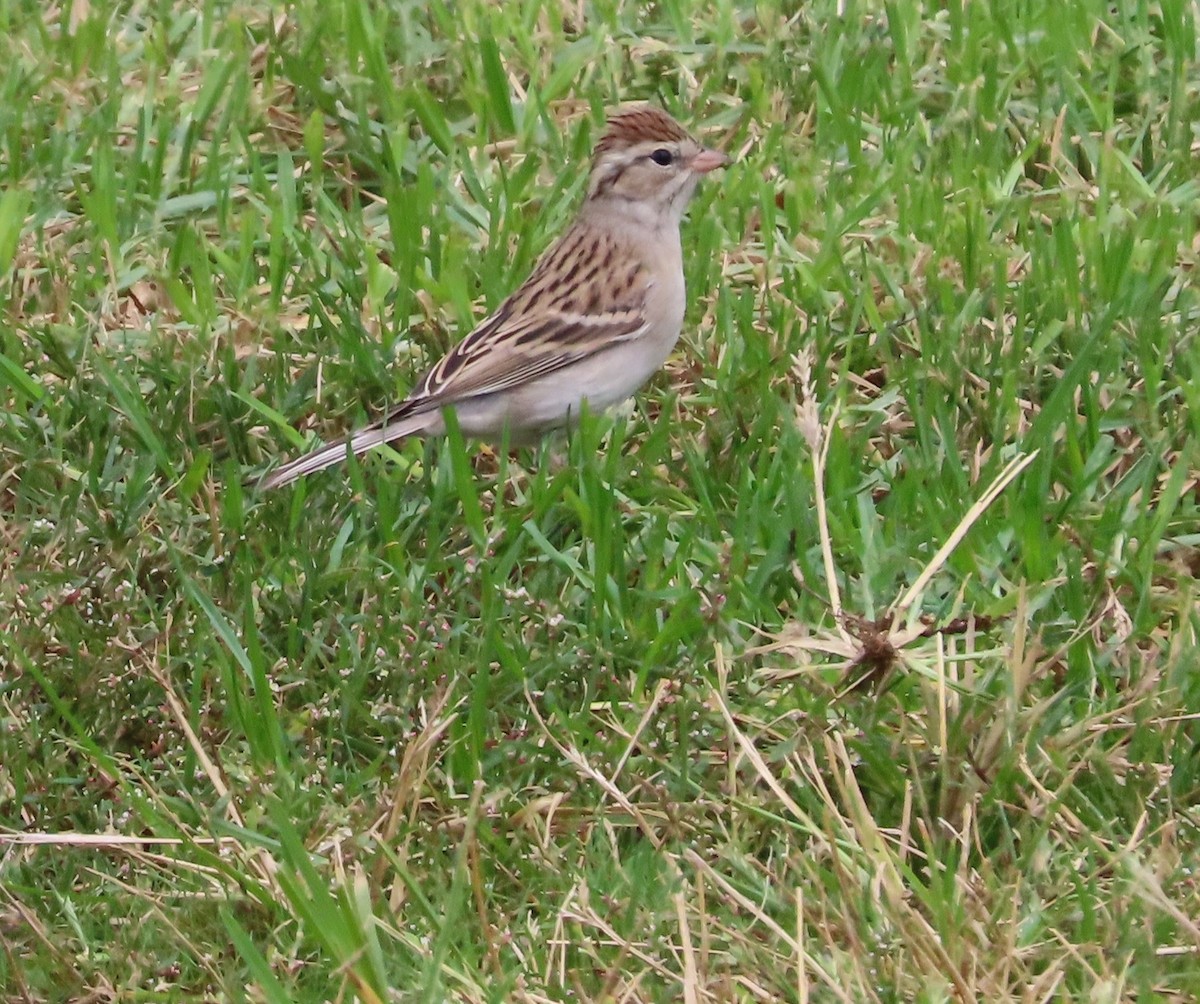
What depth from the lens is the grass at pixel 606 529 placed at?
445 centimetres

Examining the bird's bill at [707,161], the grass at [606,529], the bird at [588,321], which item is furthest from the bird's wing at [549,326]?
the bird's bill at [707,161]

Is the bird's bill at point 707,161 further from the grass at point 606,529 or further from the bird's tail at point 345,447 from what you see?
the bird's tail at point 345,447

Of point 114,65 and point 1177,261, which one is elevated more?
point 114,65

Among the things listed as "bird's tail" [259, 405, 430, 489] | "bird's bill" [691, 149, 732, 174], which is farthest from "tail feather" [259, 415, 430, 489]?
"bird's bill" [691, 149, 732, 174]

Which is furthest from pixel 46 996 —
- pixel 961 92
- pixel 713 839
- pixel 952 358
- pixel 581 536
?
pixel 961 92

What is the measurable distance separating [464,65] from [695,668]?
12.6ft

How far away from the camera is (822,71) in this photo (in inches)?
320

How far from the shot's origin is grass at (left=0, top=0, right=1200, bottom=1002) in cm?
445

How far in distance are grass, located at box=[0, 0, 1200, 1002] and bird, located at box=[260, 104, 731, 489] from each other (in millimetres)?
172

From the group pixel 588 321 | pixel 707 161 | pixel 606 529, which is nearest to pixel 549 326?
pixel 588 321

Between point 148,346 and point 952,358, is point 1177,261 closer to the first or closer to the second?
point 952,358

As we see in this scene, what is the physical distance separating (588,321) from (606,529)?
1.24 m

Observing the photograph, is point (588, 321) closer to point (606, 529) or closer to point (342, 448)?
point (342, 448)

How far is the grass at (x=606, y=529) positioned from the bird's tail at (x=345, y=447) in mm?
75
